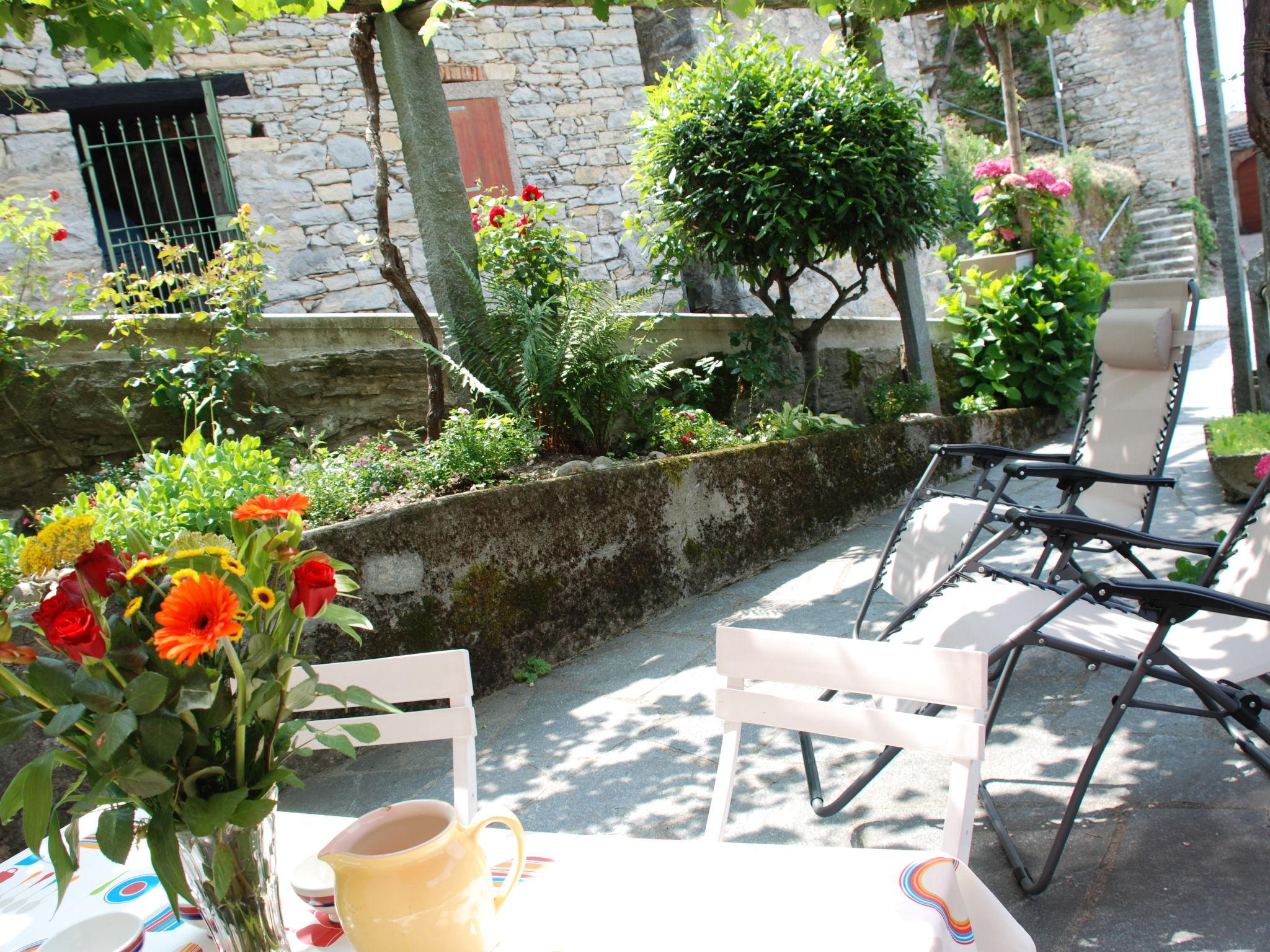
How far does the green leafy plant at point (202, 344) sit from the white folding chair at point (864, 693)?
3.82 meters

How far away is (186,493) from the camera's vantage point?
9.94 feet

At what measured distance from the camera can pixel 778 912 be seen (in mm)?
1014

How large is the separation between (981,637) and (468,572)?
75.0 inches

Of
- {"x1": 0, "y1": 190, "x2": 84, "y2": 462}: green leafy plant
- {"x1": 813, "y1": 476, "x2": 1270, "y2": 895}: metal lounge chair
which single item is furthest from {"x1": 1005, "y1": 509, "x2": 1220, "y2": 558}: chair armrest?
{"x1": 0, "y1": 190, "x2": 84, "y2": 462}: green leafy plant

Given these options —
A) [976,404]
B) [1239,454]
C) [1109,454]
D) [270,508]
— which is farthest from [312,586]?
[976,404]

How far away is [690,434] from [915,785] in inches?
103

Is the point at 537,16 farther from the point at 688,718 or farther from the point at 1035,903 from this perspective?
the point at 1035,903

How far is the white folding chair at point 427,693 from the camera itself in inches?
59.9

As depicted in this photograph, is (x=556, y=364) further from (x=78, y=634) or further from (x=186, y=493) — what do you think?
(x=78, y=634)

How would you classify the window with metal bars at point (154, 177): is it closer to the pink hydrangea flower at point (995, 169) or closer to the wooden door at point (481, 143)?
the wooden door at point (481, 143)

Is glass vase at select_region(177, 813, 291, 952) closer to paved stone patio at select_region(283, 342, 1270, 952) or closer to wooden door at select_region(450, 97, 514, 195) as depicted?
paved stone patio at select_region(283, 342, 1270, 952)

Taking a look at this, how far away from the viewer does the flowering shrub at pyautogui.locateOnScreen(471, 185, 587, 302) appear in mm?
5043

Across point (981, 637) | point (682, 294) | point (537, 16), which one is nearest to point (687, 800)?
point (981, 637)

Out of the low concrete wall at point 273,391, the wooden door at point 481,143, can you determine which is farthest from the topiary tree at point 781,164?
the wooden door at point 481,143
